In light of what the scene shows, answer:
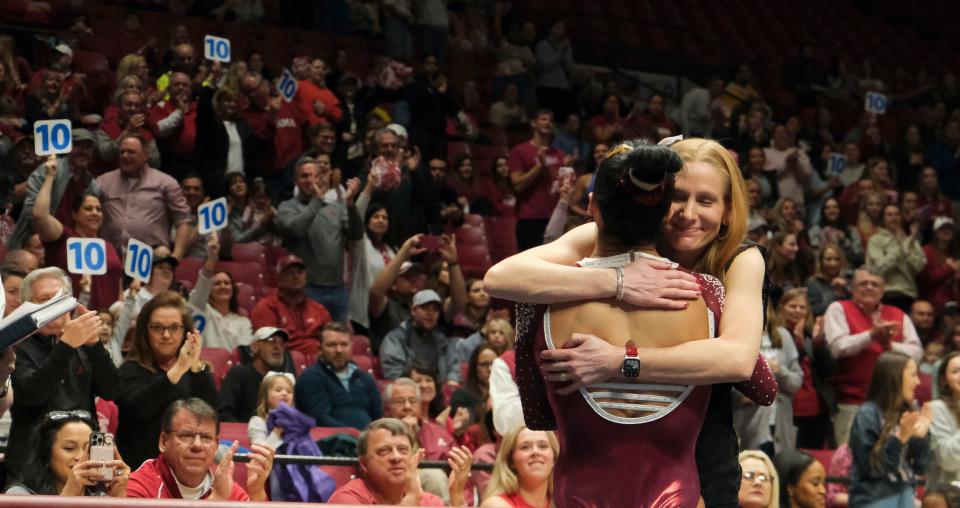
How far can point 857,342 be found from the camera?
9656mm

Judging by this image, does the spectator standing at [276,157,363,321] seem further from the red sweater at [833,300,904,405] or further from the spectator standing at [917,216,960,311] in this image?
the spectator standing at [917,216,960,311]

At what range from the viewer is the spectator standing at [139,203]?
29.7 ft

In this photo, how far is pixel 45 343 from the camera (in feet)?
19.8

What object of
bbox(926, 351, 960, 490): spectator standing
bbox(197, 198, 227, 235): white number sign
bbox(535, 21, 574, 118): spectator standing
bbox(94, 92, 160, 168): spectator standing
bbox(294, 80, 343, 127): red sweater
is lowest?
bbox(926, 351, 960, 490): spectator standing

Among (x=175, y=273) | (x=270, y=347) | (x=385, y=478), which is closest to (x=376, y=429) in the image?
(x=385, y=478)

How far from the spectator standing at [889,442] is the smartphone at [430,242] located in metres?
4.03

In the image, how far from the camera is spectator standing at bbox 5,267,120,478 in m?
5.49

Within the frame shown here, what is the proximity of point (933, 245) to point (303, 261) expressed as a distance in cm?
594

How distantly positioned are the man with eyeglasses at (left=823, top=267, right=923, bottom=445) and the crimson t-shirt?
2.45 metres

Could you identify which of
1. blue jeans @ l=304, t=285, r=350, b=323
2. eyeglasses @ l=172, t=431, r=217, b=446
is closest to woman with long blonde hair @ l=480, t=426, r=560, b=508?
eyeglasses @ l=172, t=431, r=217, b=446

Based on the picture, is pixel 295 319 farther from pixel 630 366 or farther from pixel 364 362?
pixel 630 366

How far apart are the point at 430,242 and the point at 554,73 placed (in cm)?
428

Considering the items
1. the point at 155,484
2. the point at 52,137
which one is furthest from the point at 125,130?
the point at 155,484

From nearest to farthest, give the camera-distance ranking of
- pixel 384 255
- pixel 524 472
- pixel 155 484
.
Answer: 1. pixel 155 484
2. pixel 524 472
3. pixel 384 255
